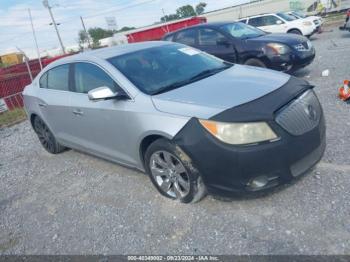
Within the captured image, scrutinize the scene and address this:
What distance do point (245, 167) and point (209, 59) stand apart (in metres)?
2.04

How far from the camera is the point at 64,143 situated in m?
4.86

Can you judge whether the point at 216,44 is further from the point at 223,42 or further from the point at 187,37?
the point at 187,37

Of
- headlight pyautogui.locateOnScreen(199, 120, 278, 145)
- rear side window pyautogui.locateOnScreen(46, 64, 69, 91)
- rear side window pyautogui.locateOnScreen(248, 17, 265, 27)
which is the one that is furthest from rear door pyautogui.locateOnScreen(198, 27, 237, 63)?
rear side window pyautogui.locateOnScreen(248, 17, 265, 27)

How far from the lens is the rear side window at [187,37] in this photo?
8273 millimetres

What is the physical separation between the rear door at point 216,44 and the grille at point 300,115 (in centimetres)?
450

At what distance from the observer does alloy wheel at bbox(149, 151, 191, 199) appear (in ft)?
10.2

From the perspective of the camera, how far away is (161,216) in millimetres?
3230

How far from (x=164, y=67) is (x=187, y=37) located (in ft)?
16.6

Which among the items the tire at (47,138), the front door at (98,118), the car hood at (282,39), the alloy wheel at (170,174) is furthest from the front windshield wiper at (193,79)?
the car hood at (282,39)

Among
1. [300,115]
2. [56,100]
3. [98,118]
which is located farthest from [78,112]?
[300,115]

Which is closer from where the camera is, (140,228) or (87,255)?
(87,255)

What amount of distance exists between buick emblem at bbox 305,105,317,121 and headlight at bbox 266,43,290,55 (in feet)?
13.7

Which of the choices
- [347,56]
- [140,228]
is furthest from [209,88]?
[347,56]

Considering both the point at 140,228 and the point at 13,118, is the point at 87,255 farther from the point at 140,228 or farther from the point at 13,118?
the point at 13,118
